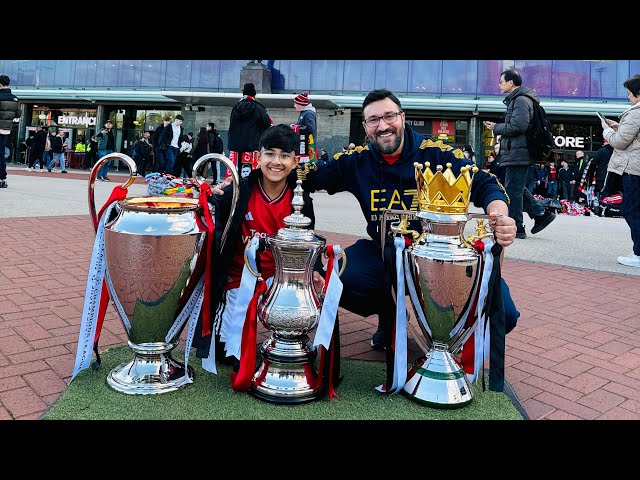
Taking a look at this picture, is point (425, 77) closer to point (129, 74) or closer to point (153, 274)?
point (129, 74)

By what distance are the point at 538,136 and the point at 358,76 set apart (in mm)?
18895

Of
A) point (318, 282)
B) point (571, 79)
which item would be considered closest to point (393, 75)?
point (571, 79)

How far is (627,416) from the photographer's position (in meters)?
2.09

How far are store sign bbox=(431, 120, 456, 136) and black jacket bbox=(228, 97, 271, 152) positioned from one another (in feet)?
54.9

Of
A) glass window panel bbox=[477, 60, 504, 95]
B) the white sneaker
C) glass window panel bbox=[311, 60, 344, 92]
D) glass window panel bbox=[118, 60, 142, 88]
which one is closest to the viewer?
the white sneaker

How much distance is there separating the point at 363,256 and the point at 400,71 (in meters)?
22.4

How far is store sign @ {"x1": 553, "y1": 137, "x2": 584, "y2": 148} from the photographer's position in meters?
22.2

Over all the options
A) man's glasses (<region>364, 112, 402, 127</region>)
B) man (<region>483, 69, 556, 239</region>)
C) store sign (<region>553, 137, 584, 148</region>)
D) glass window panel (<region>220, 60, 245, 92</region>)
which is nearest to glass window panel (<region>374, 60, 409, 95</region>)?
glass window panel (<region>220, 60, 245, 92</region>)

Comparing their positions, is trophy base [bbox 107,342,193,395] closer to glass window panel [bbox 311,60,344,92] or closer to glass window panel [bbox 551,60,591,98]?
glass window panel [bbox 311,60,344,92]

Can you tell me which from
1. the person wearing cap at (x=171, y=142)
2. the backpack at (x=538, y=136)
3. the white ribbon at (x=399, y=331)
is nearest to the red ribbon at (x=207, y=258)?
the white ribbon at (x=399, y=331)

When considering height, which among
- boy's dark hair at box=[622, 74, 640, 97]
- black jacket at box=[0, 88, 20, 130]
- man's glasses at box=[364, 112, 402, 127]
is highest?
black jacket at box=[0, 88, 20, 130]

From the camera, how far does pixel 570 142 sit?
22.3m

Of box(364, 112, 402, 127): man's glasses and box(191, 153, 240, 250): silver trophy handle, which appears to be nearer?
box(191, 153, 240, 250): silver trophy handle
